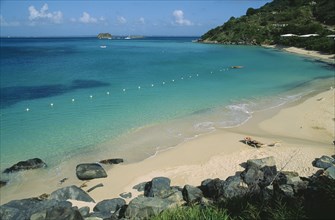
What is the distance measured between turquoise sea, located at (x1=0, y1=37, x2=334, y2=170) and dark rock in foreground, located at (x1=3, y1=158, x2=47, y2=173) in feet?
1.74

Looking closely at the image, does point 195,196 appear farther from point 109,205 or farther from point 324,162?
point 324,162

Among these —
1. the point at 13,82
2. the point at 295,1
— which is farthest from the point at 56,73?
the point at 295,1

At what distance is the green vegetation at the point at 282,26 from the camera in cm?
8300

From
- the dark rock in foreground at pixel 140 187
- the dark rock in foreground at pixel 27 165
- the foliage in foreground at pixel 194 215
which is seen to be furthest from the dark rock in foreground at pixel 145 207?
the dark rock in foreground at pixel 27 165

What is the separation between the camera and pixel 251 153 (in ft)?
52.7

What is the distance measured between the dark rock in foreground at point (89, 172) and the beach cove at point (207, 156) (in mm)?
273

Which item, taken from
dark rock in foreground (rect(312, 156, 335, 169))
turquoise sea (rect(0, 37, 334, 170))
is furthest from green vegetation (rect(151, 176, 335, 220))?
turquoise sea (rect(0, 37, 334, 170))

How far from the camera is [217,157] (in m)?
16.0

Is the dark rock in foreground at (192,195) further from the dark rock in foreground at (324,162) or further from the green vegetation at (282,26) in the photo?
the green vegetation at (282,26)

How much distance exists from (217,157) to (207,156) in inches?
20.7

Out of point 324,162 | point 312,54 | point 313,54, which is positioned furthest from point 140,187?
point 312,54

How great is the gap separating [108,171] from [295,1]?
141 meters

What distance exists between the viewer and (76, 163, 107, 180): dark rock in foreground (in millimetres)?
14250

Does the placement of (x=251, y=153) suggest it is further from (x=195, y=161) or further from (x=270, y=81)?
(x=270, y=81)
